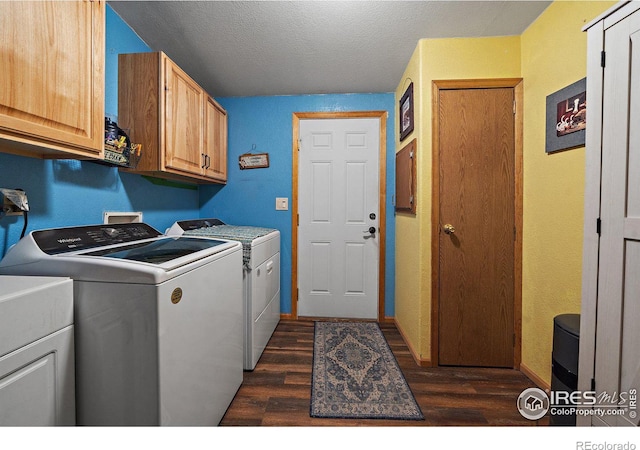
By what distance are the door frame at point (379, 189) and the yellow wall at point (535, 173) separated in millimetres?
549

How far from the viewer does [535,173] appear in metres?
1.79

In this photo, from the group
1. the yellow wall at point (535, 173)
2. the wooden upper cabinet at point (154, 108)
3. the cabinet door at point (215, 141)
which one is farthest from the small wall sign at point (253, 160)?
the yellow wall at point (535, 173)

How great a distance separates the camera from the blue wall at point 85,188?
1.22 m

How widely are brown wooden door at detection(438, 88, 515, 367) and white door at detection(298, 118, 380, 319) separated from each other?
3.12 feet

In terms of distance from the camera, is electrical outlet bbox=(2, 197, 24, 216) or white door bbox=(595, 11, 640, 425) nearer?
white door bbox=(595, 11, 640, 425)

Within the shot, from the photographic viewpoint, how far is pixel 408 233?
2.35 metres

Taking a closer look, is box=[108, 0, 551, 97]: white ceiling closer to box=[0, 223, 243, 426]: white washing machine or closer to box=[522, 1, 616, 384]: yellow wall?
box=[522, 1, 616, 384]: yellow wall

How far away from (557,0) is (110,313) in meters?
2.73

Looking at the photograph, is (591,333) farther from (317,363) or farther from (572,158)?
(317,363)

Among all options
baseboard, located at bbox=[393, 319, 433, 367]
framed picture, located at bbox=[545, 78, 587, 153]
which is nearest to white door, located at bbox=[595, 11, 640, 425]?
framed picture, located at bbox=[545, 78, 587, 153]

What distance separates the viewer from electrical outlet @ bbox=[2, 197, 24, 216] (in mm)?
1148

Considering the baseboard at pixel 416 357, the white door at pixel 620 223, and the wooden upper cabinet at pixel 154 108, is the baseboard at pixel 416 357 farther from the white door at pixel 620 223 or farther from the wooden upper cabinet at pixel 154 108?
the wooden upper cabinet at pixel 154 108

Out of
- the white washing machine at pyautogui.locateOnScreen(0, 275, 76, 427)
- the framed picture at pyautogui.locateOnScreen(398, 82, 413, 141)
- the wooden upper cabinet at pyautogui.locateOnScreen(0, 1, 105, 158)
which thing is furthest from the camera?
the framed picture at pyautogui.locateOnScreen(398, 82, 413, 141)

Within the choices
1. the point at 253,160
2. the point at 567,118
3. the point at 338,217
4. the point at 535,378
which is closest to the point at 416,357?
the point at 535,378
